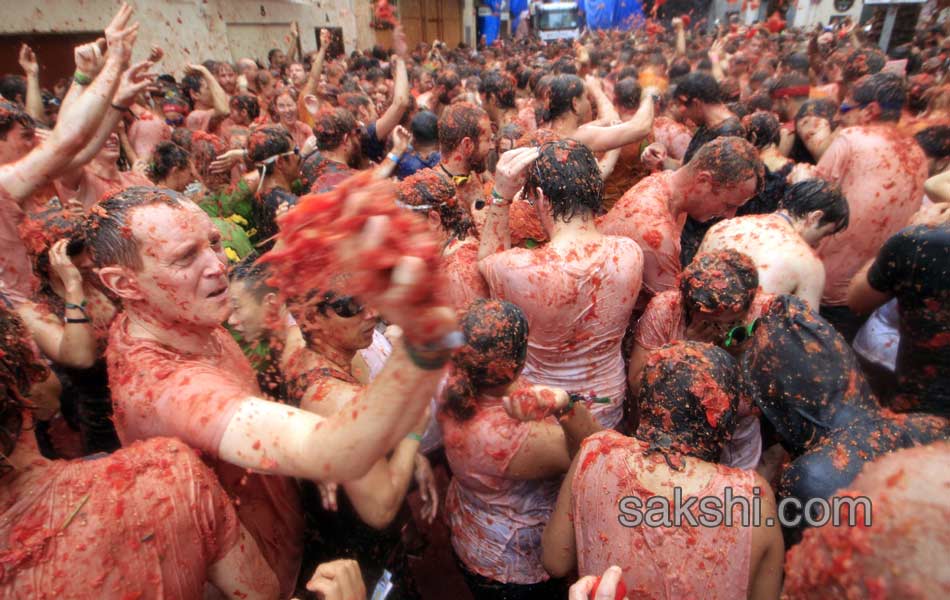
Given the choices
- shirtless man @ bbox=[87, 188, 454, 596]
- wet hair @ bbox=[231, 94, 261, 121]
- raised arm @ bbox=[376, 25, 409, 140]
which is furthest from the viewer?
wet hair @ bbox=[231, 94, 261, 121]

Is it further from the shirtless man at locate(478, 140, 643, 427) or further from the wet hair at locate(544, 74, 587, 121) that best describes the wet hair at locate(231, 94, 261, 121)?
the shirtless man at locate(478, 140, 643, 427)

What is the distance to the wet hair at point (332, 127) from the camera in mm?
5125

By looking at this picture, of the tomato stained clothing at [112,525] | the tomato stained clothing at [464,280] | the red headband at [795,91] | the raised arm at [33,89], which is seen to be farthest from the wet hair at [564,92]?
the raised arm at [33,89]

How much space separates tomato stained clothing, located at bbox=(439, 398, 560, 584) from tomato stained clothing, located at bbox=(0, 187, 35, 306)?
2798 millimetres

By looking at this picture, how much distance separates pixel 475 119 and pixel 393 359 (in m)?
3.51

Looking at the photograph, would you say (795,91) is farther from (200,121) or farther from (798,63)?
(200,121)

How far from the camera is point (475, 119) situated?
4.35m

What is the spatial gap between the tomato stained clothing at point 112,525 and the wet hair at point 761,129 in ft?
17.2


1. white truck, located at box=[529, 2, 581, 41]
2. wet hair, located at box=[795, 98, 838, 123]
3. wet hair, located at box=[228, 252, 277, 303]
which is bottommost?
wet hair, located at box=[228, 252, 277, 303]

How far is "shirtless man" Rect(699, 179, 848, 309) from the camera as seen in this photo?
9.53 ft

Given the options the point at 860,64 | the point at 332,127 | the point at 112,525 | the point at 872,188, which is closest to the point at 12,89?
the point at 332,127

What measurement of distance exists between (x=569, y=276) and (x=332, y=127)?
3.59 meters

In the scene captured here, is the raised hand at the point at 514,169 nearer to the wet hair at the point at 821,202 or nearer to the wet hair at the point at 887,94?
the wet hair at the point at 821,202

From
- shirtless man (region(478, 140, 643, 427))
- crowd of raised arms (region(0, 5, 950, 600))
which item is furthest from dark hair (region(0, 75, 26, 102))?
shirtless man (region(478, 140, 643, 427))
